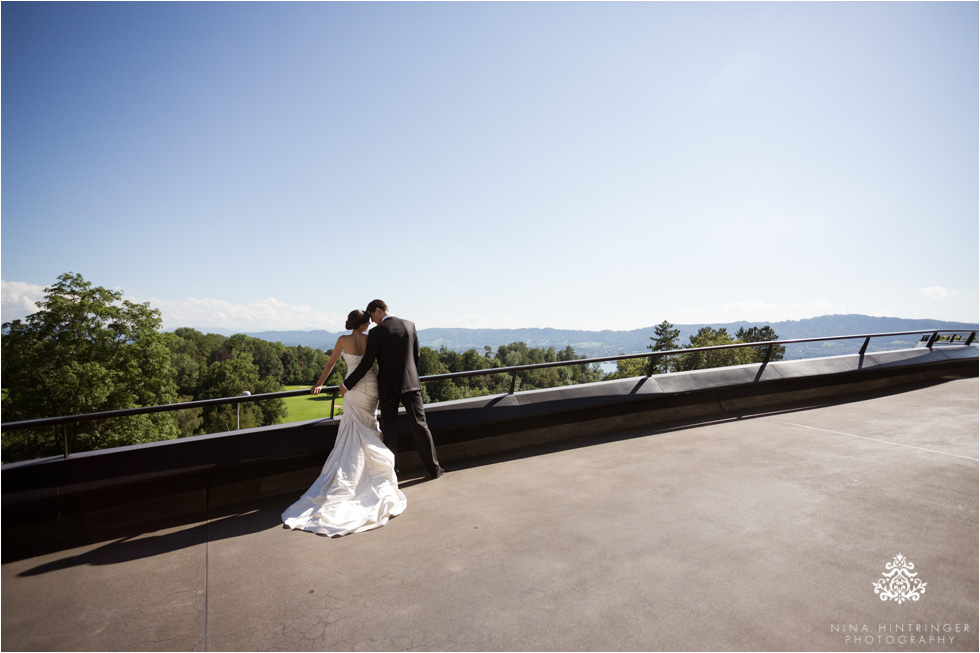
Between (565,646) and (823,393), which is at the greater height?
(823,393)

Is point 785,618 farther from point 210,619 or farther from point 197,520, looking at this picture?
point 197,520

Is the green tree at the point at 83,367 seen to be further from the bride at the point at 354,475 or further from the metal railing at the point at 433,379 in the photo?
the bride at the point at 354,475

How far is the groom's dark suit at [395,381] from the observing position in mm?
4996

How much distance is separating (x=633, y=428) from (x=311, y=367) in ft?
369

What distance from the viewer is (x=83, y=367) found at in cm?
2952

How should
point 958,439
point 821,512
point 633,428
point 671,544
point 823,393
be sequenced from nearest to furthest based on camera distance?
1. point 671,544
2. point 821,512
3. point 958,439
4. point 633,428
5. point 823,393

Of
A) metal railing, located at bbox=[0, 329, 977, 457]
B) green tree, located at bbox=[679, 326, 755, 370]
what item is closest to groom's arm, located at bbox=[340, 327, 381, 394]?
metal railing, located at bbox=[0, 329, 977, 457]

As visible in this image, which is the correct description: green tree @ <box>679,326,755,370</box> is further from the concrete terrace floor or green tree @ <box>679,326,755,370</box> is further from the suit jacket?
the suit jacket

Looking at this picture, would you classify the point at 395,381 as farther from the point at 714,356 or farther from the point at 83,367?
the point at 714,356

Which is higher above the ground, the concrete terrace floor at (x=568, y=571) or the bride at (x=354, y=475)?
the bride at (x=354, y=475)

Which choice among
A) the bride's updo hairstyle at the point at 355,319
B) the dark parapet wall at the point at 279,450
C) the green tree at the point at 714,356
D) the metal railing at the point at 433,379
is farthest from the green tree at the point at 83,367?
the green tree at the point at 714,356

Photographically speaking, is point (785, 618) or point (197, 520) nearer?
point (785, 618)

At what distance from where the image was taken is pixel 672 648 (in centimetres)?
234

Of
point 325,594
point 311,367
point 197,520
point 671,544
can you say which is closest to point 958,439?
point 671,544
